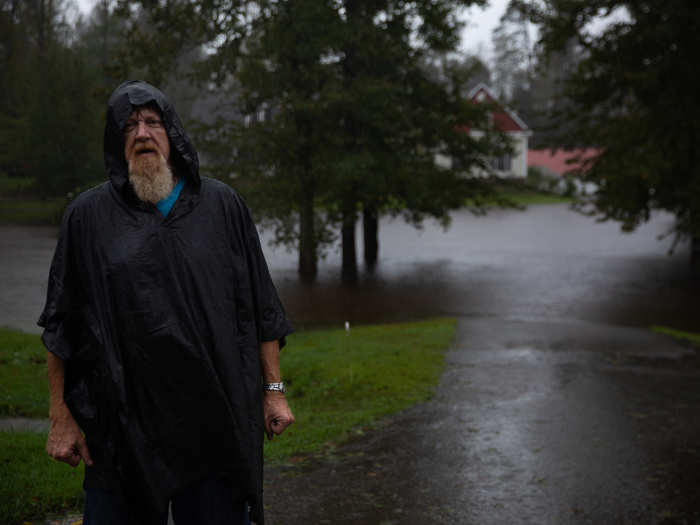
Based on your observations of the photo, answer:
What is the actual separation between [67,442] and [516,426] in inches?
203

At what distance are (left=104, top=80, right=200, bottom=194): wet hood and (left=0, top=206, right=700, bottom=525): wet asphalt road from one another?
2.58 meters

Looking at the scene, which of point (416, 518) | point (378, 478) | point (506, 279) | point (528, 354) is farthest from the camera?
point (506, 279)

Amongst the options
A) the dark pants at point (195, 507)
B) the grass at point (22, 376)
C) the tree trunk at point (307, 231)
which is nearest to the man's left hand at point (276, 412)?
the dark pants at point (195, 507)

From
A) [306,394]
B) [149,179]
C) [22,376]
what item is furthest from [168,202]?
[306,394]

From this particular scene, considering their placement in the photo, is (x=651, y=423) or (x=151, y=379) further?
(x=651, y=423)

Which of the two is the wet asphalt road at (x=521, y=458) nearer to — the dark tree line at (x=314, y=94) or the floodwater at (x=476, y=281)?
the floodwater at (x=476, y=281)

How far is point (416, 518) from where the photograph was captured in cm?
504

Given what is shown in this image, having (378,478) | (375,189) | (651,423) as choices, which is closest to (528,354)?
(651,423)

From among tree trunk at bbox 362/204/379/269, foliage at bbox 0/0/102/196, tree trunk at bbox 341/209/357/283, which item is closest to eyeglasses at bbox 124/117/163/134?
foliage at bbox 0/0/102/196

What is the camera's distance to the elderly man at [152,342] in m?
2.84

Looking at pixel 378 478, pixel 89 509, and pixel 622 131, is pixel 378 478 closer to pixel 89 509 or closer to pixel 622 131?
pixel 89 509

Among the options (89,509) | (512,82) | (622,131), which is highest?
(512,82)

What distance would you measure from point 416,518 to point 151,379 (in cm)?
266

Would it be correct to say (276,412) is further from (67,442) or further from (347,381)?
(347,381)
